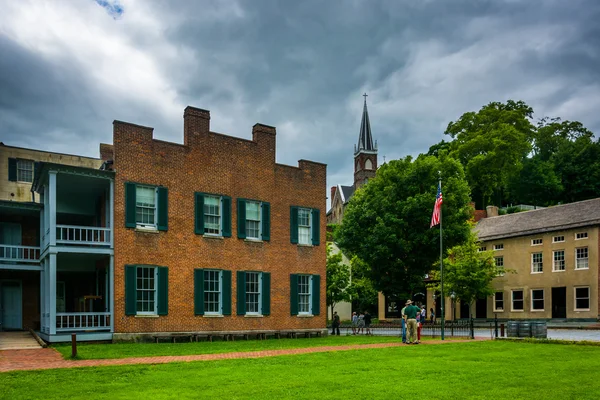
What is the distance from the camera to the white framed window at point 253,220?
2794cm

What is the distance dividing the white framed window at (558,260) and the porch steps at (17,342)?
35793 millimetres

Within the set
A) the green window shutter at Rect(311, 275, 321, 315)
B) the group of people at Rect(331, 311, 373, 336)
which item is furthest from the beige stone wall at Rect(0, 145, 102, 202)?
the group of people at Rect(331, 311, 373, 336)

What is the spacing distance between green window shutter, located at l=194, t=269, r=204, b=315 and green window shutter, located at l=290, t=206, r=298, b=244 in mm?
5435

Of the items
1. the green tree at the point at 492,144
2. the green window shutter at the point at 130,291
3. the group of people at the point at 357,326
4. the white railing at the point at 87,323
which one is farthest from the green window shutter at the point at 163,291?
the green tree at the point at 492,144

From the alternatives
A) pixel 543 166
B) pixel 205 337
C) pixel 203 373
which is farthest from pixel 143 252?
pixel 543 166

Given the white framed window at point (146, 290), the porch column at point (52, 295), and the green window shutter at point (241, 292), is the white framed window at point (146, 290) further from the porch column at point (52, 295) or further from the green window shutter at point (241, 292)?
the green window shutter at point (241, 292)

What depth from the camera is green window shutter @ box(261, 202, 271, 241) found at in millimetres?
28188

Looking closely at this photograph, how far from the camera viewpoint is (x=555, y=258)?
4378 cm

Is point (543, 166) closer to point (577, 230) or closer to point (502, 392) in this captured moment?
point (577, 230)

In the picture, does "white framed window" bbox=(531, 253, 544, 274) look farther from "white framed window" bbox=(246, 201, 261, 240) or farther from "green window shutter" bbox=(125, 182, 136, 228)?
"green window shutter" bbox=(125, 182, 136, 228)

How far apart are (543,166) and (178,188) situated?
4854cm

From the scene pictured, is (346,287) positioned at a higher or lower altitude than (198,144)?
lower

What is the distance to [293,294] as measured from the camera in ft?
94.8

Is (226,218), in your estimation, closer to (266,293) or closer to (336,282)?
(266,293)
